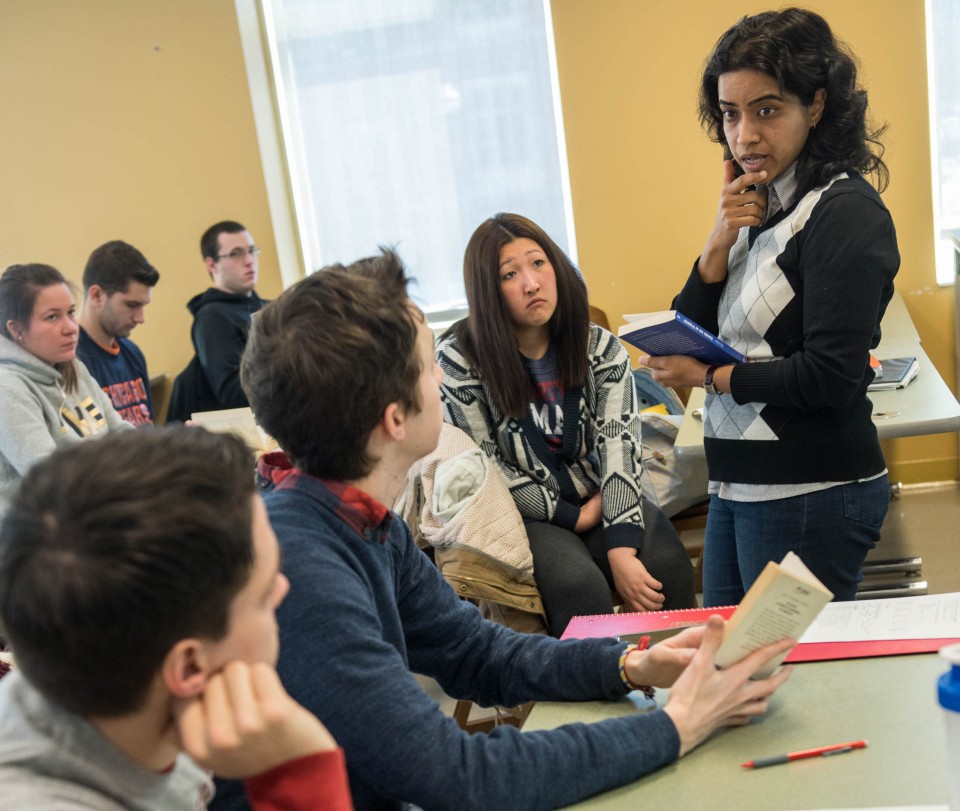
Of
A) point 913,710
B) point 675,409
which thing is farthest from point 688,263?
point 913,710

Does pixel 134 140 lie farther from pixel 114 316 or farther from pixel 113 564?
pixel 113 564

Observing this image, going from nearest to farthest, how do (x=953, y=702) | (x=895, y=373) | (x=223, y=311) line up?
1. (x=953, y=702)
2. (x=895, y=373)
3. (x=223, y=311)

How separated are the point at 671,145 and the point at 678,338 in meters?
2.97

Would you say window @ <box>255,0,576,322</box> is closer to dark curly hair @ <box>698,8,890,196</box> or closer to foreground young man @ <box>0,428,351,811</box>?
dark curly hair @ <box>698,8,890,196</box>

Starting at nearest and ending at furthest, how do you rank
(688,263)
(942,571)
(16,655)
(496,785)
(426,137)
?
(16,655)
(496,785)
(942,571)
(688,263)
(426,137)

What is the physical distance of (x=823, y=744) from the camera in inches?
42.6

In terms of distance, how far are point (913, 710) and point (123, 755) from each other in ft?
2.71

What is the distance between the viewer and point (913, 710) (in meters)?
1.12

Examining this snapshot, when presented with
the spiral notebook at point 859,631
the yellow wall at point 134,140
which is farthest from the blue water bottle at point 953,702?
the yellow wall at point 134,140

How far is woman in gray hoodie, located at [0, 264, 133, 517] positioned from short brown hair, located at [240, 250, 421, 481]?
1.98m

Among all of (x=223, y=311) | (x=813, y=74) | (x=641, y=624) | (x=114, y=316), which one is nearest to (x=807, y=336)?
(x=813, y=74)

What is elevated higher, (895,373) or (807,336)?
(807,336)

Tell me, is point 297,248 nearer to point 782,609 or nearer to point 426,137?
point 426,137

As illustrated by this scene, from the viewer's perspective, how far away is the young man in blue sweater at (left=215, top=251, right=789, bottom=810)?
104cm
